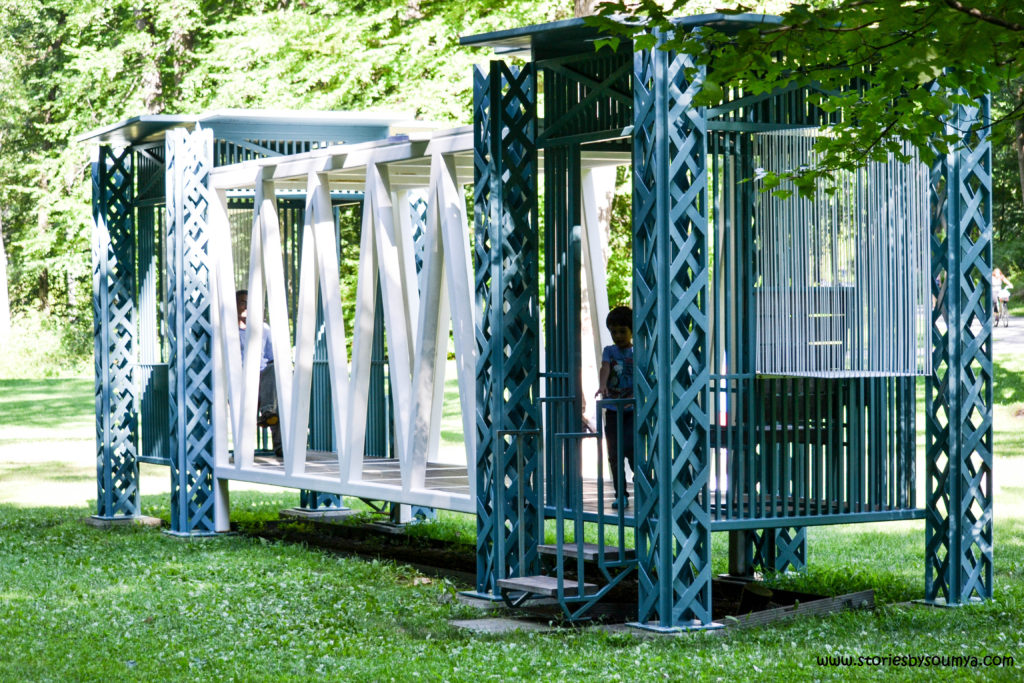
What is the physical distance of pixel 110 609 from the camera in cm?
1020

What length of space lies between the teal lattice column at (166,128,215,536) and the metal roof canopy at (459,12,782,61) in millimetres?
5045

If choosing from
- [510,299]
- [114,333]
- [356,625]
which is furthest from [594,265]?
[114,333]

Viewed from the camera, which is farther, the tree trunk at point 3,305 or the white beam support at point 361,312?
the tree trunk at point 3,305

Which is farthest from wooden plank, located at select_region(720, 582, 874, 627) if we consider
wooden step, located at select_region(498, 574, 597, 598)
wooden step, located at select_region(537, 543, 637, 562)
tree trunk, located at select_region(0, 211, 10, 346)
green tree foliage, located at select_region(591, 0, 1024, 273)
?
tree trunk, located at select_region(0, 211, 10, 346)

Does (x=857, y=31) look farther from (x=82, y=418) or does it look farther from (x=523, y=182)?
(x=82, y=418)

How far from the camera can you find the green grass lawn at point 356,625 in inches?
314

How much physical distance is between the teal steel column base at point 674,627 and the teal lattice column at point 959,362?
1.89 m

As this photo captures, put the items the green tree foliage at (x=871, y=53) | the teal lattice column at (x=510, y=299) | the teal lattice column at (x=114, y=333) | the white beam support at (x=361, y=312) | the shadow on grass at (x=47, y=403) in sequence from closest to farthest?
1. the green tree foliage at (x=871, y=53)
2. the teal lattice column at (x=510, y=299)
3. the white beam support at (x=361, y=312)
4. the teal lattice column at (x=114, y=333)
5. the shadow on grass at (x=47, y=403)

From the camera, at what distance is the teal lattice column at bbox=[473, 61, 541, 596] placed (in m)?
10.2

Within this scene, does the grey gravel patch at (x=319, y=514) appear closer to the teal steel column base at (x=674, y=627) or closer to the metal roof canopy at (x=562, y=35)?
the metal roof canopy at (x=562, y=35)

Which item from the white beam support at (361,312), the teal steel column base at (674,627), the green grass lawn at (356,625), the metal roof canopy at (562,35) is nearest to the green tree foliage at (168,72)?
the white beam support at (361,312)

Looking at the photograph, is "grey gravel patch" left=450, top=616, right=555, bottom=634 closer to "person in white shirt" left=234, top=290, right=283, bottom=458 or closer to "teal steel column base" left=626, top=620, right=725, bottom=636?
"teal steel column base" left=626, top=620, right=725, bottom=636

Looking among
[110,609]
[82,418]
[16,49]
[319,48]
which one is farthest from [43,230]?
[110,609]

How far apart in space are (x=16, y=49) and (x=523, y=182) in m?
33.2
